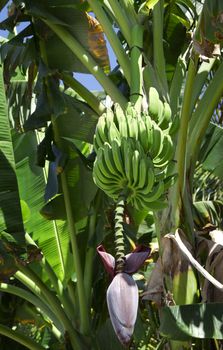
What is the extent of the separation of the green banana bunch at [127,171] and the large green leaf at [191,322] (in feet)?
1.10

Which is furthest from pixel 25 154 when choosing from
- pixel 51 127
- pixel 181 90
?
pixel 181 90

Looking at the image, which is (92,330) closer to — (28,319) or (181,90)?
(28,319)

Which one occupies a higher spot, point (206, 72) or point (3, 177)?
point (206, 72)

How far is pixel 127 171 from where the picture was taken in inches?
44.1

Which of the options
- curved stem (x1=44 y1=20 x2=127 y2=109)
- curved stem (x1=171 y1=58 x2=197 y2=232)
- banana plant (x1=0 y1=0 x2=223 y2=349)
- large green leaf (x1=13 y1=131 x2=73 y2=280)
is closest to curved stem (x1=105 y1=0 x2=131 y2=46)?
banana plant (x1=0 y1=0 x2=223 y2=349)

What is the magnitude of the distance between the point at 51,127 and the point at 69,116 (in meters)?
0.10

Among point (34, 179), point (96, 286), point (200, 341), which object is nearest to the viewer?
point (200, 341)

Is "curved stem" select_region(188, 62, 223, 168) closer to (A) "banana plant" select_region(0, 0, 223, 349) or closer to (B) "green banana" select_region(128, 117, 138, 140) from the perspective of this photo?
(A) "banana plant" select_region(0, 0, 223, 349)

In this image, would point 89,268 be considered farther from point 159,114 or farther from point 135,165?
point 135,165

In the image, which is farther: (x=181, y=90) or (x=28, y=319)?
(x=28, y=319)

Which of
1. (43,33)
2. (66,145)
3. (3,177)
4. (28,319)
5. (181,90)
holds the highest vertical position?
(43,33)

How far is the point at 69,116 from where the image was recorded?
212 centimetres

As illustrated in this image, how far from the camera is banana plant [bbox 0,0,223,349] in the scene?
121cm

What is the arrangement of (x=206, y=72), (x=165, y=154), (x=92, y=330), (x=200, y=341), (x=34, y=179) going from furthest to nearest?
1. (x=34, y=179)
2. (x=92, y=330)
3. (x=206, y=72)
4. (x=200, y=341)
5. (x=165, y=154)
